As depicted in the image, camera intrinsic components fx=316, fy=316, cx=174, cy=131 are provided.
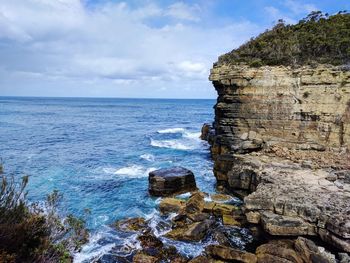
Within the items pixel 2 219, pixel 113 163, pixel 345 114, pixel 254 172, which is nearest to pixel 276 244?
pixel 254 172

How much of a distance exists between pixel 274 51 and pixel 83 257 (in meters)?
22.5

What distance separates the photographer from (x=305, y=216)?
1449 cm

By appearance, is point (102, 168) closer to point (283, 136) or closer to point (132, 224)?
point (132, 224)

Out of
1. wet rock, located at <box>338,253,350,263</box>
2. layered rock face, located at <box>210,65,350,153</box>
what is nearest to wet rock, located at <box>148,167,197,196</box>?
layered rock face, located at <box>210,65,350,153</box>

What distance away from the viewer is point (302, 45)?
27.8m

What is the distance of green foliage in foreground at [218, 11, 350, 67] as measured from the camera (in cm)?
2602

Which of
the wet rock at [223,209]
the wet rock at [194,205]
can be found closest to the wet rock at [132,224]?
the wet rock at [194,205]

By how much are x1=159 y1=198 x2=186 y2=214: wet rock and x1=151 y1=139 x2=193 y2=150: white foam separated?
2368 cm

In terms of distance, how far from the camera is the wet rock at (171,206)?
850 inches

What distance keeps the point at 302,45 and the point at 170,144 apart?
87.9ft

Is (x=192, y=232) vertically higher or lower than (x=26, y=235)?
lower

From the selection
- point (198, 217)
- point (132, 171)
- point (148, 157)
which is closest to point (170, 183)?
point (198, 217)

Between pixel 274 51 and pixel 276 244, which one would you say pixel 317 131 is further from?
pixel 276 244

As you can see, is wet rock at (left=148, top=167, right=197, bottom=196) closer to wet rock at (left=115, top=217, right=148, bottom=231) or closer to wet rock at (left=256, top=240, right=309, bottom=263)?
wet rock at (left=115, top=217, right=148, bottom=231)
